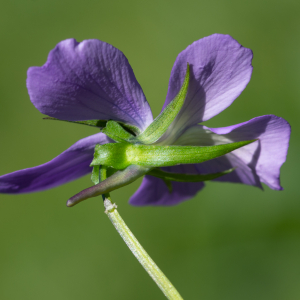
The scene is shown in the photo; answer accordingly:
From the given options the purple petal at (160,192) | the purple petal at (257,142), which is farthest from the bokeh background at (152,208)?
the purple petal at (257,142)

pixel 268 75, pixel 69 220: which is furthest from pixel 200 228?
pixel 268 75

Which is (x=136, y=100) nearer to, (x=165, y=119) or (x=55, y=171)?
(x=165, y=119)

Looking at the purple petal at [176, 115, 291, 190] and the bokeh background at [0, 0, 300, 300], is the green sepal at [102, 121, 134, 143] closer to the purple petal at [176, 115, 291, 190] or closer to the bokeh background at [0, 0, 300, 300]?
the purple petal at [176, 115, 291, 190]

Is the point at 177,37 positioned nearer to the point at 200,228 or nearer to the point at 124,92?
the point at 200,228

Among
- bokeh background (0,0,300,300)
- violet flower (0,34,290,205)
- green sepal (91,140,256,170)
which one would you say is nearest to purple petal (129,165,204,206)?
violet flower (0,34,290,205)

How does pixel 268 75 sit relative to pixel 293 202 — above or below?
above
